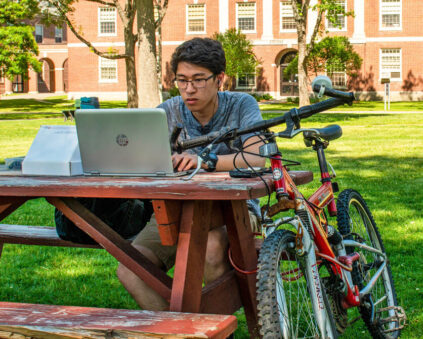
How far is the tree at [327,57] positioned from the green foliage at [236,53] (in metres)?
2.35

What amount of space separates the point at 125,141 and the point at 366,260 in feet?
4.73

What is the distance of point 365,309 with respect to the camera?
10.3 feet

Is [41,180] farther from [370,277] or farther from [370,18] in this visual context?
[370,18]

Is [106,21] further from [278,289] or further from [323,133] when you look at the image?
[278,289]

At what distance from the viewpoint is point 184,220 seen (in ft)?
8.57

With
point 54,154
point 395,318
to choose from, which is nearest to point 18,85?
point 54,154

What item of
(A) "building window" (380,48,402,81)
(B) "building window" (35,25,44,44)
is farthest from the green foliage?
(B) "building window" (35,25,44,44)

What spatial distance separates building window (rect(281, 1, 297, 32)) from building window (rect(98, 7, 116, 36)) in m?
10.3

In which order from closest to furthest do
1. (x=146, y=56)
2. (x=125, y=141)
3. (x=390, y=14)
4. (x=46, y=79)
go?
(x=125, y=141) < (x=146, y=56) < (x=390, y=14) < (x=46, y=79)

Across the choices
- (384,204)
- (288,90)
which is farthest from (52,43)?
(384,204)

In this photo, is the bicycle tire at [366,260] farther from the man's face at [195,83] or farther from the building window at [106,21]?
the building window at [106,21]

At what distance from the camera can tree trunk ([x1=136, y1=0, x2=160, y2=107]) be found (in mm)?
18078

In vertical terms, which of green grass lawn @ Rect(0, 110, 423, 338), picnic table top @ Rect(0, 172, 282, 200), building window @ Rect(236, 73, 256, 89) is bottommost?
green grass lawn @ Rect(0, 110, 423, 338)

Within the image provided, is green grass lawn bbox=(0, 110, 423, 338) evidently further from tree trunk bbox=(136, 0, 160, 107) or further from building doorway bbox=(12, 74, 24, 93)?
building doorway bbox=(12, 74, 24, 93)
